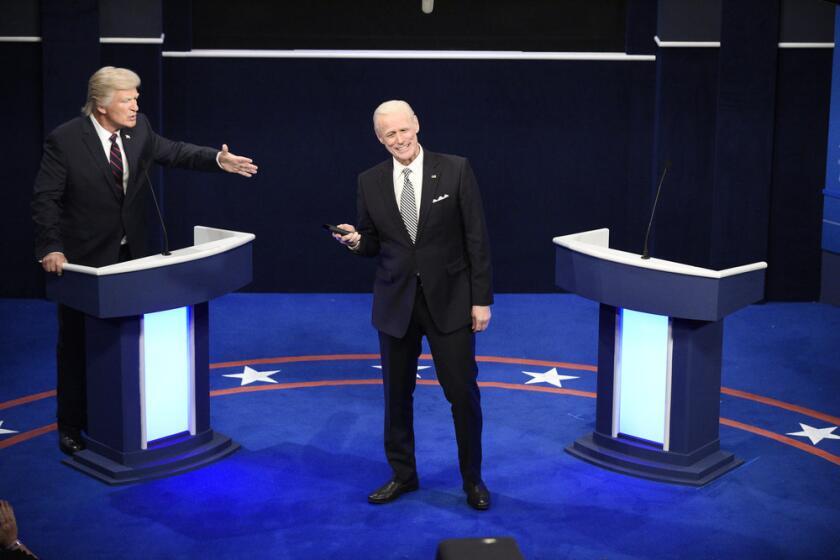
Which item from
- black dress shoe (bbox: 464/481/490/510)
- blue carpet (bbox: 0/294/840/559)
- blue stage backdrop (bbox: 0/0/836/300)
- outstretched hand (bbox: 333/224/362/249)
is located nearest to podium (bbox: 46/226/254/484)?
blue carpet (bbox: 0/294/840/559)

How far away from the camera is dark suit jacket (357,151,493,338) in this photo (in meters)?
4.96

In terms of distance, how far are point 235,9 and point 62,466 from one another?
4466 mm

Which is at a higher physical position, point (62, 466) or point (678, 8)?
point (678, 8)

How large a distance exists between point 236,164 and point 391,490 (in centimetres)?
167

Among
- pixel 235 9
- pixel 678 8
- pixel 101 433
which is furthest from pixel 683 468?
pixel 235 9

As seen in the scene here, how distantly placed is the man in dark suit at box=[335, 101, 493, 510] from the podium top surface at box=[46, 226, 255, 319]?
0.88 m

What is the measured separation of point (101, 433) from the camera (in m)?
5.65

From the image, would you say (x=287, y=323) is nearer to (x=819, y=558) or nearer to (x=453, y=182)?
(x=453, y=182)

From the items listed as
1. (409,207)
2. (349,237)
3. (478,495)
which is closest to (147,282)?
(349,237)

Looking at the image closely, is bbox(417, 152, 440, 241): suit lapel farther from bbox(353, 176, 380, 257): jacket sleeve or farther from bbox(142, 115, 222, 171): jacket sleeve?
bbox(142, 115, 222, 171): jacket sleeve

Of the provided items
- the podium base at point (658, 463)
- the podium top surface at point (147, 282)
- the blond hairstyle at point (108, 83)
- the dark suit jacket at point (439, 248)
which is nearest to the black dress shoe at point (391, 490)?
the dark suit jacket at point (439, 248)

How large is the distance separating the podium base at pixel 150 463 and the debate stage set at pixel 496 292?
0.05 feet

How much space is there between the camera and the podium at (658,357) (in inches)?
209

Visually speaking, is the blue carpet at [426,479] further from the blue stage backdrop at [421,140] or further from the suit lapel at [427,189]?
the blue stage backdrop at [421,140]
